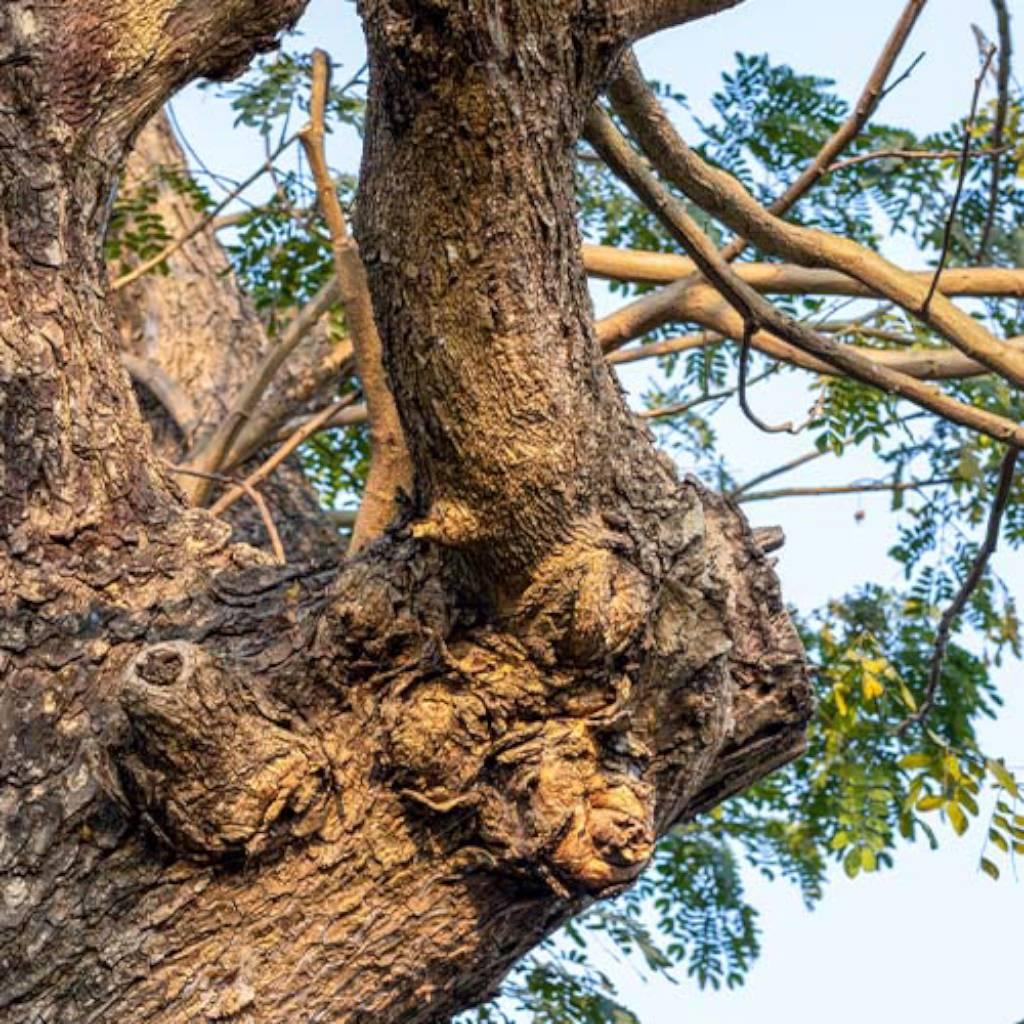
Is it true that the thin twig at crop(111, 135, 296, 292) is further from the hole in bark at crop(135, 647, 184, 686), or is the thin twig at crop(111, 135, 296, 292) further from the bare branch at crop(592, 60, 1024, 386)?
the hole in bark at crop(135, 647, 184, 686)

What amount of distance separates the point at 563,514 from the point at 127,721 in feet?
1.81

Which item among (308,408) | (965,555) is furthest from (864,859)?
(308,408)

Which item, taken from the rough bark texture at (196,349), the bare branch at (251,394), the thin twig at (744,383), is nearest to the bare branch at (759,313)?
the thin twig at (744,383)

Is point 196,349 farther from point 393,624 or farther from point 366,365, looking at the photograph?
point 393,624

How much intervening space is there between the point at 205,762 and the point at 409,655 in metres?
0.30

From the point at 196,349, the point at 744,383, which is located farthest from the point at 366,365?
the point at 196,349

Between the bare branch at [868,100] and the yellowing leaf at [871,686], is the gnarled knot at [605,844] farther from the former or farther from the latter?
the yellowing leaf at [871,686]

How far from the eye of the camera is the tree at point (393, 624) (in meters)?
1.87

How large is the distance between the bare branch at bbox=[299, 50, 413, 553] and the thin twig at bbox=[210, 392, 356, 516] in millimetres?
595

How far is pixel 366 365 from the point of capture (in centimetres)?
320

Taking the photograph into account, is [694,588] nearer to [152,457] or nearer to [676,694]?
[676,694]

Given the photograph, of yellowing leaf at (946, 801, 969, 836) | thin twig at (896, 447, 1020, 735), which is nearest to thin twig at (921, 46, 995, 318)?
thin twig at (896, 447, 1020, 735)

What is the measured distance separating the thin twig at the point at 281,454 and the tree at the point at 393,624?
1231mm

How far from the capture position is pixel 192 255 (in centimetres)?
502
